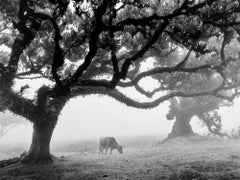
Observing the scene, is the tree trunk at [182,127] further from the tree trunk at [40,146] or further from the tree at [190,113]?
the tree trunk at [40,146]

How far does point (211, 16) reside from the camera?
13.9 m

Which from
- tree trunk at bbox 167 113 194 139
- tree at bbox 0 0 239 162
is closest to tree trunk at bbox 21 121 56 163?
tree at bbox 0 0 239 162

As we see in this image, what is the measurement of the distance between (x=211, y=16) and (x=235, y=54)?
41.5ft

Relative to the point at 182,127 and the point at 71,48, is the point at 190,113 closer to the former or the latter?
the point at 182,127

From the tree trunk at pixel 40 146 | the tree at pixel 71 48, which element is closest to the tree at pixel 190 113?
→ the tree at pixel 71 48

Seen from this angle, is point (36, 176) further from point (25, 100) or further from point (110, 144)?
point (110, 144)

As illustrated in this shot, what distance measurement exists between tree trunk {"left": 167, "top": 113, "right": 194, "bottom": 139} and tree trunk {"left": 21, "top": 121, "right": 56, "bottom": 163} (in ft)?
79.2

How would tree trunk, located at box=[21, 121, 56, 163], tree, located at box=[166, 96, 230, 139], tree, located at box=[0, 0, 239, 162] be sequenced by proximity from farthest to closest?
tree, located at box=[166, 96, 230, 139] → tree trunk, located at box=[21, 121, 56, 163] → tree, located at box=[0, 0, 239, 162]

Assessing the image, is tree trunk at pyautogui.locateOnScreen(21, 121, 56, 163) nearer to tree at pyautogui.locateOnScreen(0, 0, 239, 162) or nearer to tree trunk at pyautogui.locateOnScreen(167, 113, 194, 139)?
tree at pyautogui.locateOnScreen(0, 0, 239, 162)

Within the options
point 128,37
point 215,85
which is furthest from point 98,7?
point 215,85

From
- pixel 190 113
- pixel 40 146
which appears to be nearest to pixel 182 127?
pixel 190 113

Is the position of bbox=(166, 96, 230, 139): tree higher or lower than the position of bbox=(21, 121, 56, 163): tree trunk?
higher

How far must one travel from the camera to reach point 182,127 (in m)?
40.2

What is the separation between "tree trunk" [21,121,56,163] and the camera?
19.0 metres
